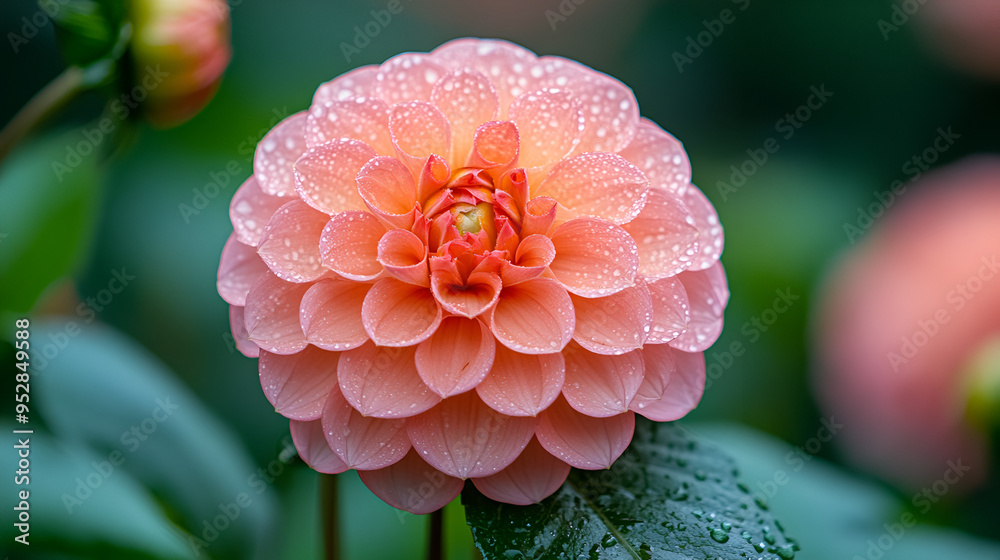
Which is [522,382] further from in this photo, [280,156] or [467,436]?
[280,156]

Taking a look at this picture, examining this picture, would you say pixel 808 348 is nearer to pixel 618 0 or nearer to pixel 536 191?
pixel 536 191

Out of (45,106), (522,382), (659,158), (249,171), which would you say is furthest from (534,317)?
(249,171)

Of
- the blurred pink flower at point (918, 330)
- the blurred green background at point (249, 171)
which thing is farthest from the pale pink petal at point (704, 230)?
the blurred pink flower at point (918, 330)

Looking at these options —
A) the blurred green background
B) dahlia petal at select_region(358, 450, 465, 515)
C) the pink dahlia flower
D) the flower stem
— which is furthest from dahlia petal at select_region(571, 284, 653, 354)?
the flower stem

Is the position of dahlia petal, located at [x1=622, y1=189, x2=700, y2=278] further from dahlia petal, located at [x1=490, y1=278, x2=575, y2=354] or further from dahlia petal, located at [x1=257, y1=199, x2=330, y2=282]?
dahlia petal, located at [x1=257, y1=199, x2=330, y2=282]

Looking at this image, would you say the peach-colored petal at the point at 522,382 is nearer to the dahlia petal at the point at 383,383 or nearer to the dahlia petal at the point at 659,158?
the dahlia petal at the point at 383,383

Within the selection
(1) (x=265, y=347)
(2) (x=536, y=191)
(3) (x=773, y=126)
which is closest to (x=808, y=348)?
(3) (x=773, y=126)
